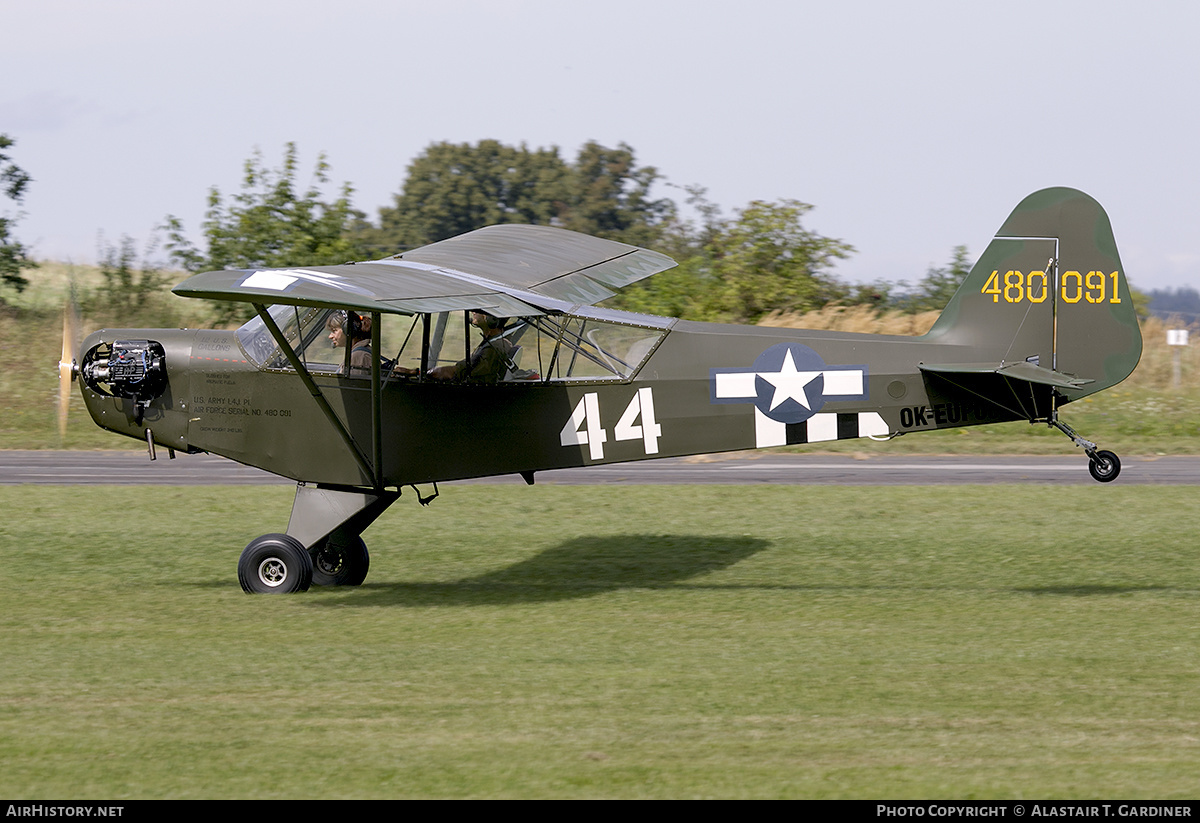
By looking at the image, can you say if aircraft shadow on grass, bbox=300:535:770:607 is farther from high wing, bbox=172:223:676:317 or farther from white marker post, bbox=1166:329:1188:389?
white marker post, bbox=1166:329:1188:389

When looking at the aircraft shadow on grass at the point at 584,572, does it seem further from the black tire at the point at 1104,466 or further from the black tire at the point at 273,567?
the black tire at the point at 1104,466

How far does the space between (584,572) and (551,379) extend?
2237 mm

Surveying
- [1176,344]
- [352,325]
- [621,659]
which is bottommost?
[621,659]

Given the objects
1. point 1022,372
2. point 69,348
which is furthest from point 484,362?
point 1022,372

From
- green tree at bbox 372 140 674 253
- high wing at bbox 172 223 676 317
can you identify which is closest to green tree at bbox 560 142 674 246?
green tree at bbox 372 140 674 253

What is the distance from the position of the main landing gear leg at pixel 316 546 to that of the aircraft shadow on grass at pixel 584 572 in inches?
13.3

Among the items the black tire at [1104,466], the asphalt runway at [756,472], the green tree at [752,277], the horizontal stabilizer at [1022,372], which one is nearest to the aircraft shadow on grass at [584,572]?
the horizontal stabilizer at [1022,372]

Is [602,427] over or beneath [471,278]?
beneath

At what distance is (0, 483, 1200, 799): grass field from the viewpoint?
19.2 ft

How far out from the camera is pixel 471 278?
1058 cm

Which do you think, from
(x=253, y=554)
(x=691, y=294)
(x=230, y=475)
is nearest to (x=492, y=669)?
(x=253, y=554)

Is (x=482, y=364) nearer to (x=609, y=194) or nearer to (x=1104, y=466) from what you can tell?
(x=1104, y=466)

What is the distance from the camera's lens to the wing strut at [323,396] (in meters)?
9.87

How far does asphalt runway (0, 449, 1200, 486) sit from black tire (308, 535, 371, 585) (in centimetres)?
668
